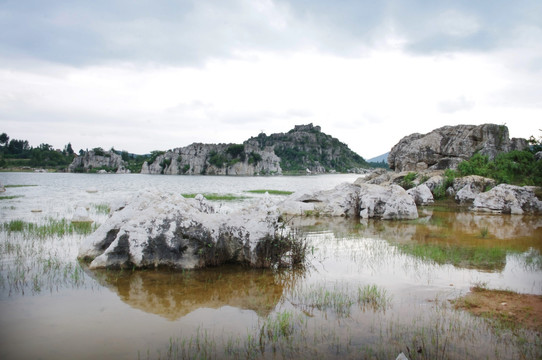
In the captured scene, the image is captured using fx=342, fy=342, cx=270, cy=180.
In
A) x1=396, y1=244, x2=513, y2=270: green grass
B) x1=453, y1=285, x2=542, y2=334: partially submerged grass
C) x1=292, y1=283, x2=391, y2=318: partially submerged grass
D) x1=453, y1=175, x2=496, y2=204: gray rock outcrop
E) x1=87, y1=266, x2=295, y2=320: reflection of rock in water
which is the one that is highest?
x1=453, y1=175, x2=496, y2=204: gray rock outcrop

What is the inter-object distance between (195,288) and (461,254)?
377 inches

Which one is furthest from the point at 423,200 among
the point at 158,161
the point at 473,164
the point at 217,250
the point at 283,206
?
the point at 158,161

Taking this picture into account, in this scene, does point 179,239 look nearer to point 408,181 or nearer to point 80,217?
point 80,217

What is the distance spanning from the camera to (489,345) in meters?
5.78

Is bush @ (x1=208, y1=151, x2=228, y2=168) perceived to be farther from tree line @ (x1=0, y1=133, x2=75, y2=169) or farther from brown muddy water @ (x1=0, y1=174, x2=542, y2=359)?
brown muddy water @ (x1=0, y1=174, x2=542, y2=359)

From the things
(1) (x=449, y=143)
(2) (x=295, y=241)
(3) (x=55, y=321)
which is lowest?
(3) (x=55, y=321)

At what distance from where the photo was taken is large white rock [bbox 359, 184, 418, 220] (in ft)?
75.4

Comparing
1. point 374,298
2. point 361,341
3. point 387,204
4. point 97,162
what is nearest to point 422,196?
point 387,204

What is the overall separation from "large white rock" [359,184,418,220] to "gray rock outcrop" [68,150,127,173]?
146 m

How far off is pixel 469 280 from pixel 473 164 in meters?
32.7

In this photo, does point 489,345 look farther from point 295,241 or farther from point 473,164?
point 473,164

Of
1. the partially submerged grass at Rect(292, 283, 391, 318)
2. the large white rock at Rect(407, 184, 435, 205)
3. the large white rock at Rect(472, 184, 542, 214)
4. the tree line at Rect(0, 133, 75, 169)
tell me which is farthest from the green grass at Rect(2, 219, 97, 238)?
the tree line at Rect(0, 133, 75, 169)

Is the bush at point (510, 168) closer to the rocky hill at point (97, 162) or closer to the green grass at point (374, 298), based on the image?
the green grass at point (374, 298)

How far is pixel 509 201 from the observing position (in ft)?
88.0
